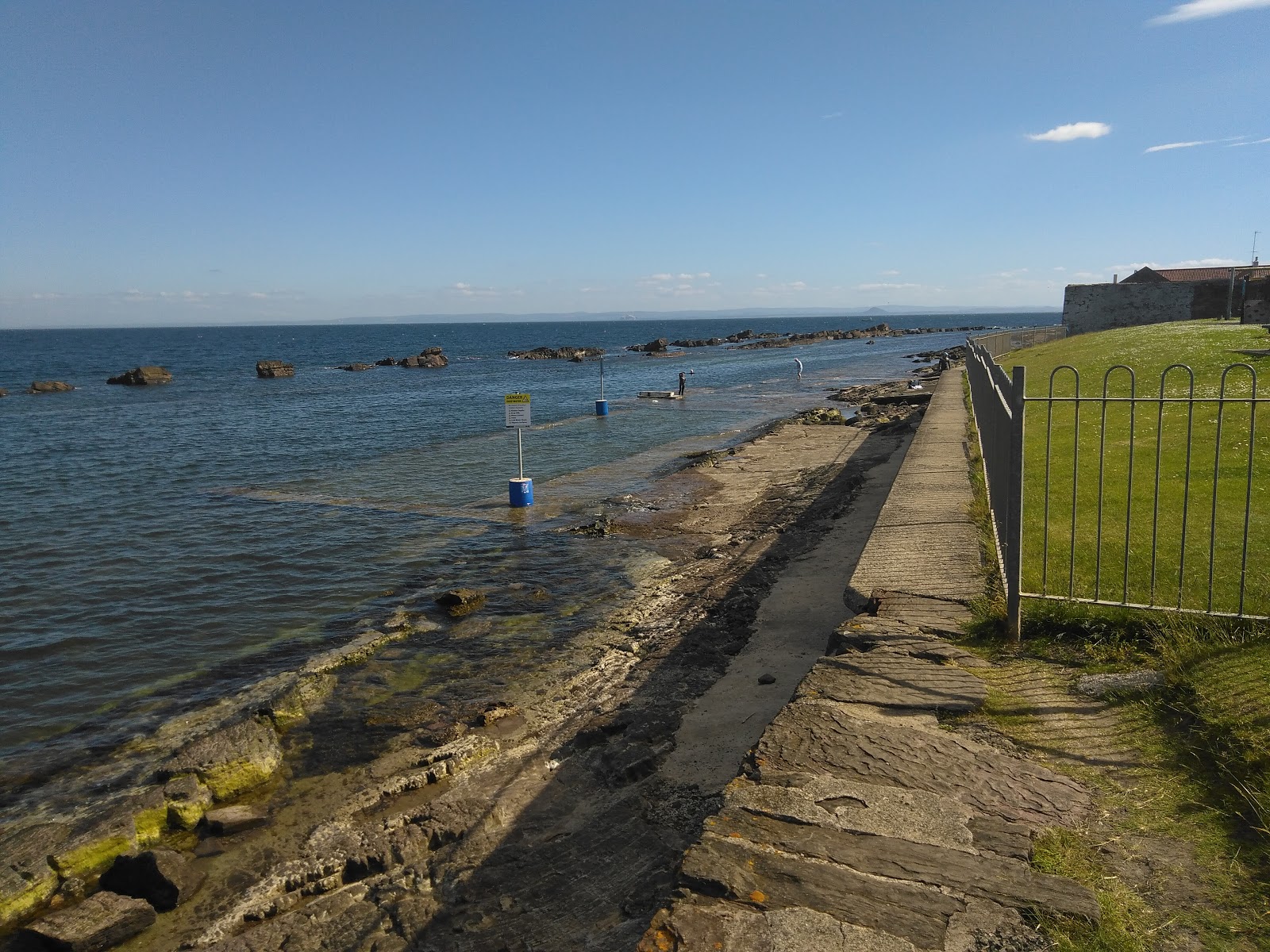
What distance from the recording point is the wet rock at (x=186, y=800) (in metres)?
6.44

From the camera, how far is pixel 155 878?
554 cm

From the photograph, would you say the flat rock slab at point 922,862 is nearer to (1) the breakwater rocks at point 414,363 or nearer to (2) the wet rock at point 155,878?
(2) the wet rock at point 155,878

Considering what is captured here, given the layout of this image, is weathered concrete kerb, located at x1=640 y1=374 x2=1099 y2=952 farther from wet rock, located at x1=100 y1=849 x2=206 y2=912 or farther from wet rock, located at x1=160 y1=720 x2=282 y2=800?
wet rock, located at x1=160 y1=720 x2=282 y2=800

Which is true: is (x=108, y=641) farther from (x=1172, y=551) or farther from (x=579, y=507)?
(x=1172, y=551)

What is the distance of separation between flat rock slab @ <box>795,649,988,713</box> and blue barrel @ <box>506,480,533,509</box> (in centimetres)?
1229

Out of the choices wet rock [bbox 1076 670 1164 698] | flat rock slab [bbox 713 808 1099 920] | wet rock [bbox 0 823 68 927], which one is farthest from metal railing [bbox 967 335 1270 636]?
wet rock [bbox 0 823 68 927]

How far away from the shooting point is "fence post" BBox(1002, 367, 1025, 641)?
5812 mm

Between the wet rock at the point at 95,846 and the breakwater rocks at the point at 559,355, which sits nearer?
the wet rock at the point at 95,846

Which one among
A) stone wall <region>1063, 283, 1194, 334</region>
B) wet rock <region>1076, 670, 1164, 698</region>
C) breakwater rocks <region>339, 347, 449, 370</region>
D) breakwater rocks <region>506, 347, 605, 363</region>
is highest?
stone wall <region>1063, 283, 1194, 334</region>

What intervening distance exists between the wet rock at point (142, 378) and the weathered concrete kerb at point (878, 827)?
2542 inches

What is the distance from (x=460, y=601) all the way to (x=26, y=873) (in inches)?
231

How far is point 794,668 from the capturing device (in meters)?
7.94

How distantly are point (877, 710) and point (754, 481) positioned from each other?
1486cm

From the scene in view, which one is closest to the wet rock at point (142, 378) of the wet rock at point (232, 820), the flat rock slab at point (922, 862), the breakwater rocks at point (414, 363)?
the breakwater rocks at point (414, 363)
